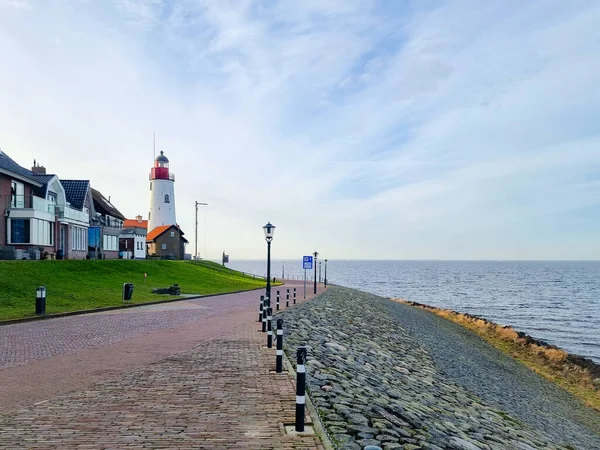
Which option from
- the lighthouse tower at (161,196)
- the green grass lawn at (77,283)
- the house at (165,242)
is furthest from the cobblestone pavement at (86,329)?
the lighthouse tower at (161,196)

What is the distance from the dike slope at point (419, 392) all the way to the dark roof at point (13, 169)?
21.8 m

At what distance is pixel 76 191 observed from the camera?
1823 inches

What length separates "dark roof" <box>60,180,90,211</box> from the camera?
1780 inches

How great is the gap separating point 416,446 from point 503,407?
329 inches

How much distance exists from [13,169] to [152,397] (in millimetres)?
30929

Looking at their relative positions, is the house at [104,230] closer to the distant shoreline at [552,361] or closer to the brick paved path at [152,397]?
the distant shoreline at [552,361]

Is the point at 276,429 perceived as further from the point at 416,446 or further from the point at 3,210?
the point at 3,210

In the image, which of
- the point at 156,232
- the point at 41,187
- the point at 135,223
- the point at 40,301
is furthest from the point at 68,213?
the point at 135,223

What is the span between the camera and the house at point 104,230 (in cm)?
4647

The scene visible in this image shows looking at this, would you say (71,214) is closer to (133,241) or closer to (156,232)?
(133,241)

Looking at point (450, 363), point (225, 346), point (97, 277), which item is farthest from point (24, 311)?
point (450, 363)

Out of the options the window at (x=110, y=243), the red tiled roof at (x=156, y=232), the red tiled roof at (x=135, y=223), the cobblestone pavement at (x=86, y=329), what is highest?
the red tiled roof at (x=135, y=223)

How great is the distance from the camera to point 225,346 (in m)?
12.9

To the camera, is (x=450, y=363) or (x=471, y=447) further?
(x=450, y=363)
